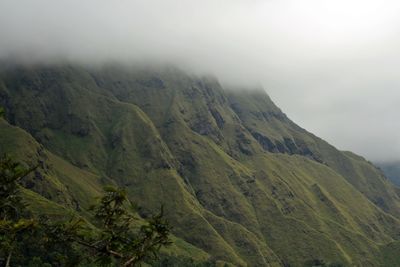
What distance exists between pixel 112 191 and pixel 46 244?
26.0 feet

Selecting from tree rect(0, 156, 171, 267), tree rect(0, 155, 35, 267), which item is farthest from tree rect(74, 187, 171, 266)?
tree rect(0, 155, 35, 267)

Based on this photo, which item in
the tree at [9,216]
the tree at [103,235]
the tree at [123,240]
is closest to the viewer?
the tree at [9,216]

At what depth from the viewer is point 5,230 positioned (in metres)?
35.0

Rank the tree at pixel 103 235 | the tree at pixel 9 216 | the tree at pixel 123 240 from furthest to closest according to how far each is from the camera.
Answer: the tree at pixel 123 240
the tree at pixel 103 235
the tree at pixel 9 216

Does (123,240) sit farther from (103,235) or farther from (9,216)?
(9,216)

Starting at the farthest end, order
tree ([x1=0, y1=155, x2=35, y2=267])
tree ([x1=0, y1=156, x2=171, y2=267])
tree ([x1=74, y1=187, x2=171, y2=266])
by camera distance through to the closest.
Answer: tree ([x1=74, y1=187, x2=171, y2=266]) < tree ([x1=0, y1=156, x2=171, y2=267]) < tree ([x1=0, y1=155, x2=35, y2=267])

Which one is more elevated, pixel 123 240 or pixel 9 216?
pixel 123 240

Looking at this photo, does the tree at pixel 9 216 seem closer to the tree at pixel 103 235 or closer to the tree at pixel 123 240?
the tree at pixel 103 235

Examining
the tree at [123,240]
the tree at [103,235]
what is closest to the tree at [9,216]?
the tree at [103,235]

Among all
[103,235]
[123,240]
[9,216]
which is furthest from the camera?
[9,216]

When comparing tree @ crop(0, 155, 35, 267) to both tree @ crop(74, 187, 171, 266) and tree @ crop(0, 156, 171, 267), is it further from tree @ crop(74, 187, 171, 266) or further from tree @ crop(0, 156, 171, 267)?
tree @ crop(74, 187, 171, 266)

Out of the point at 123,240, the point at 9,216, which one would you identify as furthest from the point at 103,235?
the point at 9,216

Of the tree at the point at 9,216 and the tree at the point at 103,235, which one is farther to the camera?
the tree at the point at 103,235

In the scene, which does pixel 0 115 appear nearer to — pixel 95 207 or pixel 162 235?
pixel 95 207
